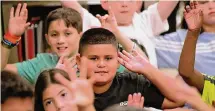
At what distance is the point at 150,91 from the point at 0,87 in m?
0.39

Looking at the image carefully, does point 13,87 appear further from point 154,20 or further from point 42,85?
point 154,20

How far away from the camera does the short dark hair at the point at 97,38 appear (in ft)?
3.96

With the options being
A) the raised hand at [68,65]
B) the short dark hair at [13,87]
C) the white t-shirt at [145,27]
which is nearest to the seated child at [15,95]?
the short dark hair at [13,87]

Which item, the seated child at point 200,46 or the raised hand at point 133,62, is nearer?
the raised hand at point 133,62

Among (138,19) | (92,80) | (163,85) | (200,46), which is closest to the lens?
(92,80)

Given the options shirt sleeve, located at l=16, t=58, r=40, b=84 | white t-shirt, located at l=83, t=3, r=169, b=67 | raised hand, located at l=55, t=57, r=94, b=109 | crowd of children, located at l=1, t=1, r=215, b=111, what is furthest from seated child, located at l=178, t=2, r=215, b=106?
shirt sleeve, located at l=16, t=58, r=40, b=84

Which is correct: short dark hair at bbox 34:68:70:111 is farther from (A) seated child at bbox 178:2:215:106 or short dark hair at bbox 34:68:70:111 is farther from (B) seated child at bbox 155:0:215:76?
(B) seated child at bbox 155:0:215:76

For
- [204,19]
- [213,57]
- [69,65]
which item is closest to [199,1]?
[204,19]

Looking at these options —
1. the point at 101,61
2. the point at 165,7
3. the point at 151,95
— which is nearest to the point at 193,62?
the point at 151,95

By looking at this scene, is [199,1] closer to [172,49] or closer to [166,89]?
[172,49]

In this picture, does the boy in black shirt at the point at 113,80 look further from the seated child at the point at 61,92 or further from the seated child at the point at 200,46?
the seated child at the point at 200,46

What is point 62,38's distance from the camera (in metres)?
1.36

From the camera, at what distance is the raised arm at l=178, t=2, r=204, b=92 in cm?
122

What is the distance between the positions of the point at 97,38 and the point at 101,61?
7 cm
